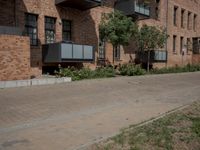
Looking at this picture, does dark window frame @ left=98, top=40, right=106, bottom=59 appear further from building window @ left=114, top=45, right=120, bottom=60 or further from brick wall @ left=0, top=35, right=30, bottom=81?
brick wall @ left=0, top=35, right=30, bottom=81

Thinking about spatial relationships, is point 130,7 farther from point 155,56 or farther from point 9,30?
point 9,30

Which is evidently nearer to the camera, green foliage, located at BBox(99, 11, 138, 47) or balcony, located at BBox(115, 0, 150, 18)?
green foliage, located at BBox(99, 11, 138, 47)

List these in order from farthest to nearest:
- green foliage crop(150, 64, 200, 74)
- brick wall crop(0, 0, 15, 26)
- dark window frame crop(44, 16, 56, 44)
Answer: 1. green foliage crop(150, 64, 200, 74)
2. dark window frame crop(44, 16, 56, 44)
3. brick wall crop(0, 0, 15, 26)

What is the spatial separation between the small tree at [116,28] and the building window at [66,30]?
2312mm

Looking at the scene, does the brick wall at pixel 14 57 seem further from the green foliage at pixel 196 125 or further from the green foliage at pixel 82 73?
the green foliage at pixel 196 125

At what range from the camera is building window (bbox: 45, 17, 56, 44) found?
69.8 ft

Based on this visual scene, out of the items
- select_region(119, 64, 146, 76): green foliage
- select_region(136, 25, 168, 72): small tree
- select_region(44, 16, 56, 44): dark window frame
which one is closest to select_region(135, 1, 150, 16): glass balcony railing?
select_region(136, 25, 168, 72): small tree

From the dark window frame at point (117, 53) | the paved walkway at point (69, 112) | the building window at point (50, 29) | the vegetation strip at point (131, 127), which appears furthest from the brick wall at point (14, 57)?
the dark window frame at point (117, 53)

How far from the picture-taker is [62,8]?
2214 cm

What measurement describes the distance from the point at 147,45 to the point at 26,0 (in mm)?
12187

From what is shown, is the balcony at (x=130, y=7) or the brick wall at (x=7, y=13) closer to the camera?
the brick wall at (x=7, y=13)

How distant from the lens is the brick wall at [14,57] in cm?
1570

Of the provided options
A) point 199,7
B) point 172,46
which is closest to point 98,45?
point 172,46

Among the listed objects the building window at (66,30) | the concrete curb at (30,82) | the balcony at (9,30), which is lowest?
the concrete curb at (30,82)
